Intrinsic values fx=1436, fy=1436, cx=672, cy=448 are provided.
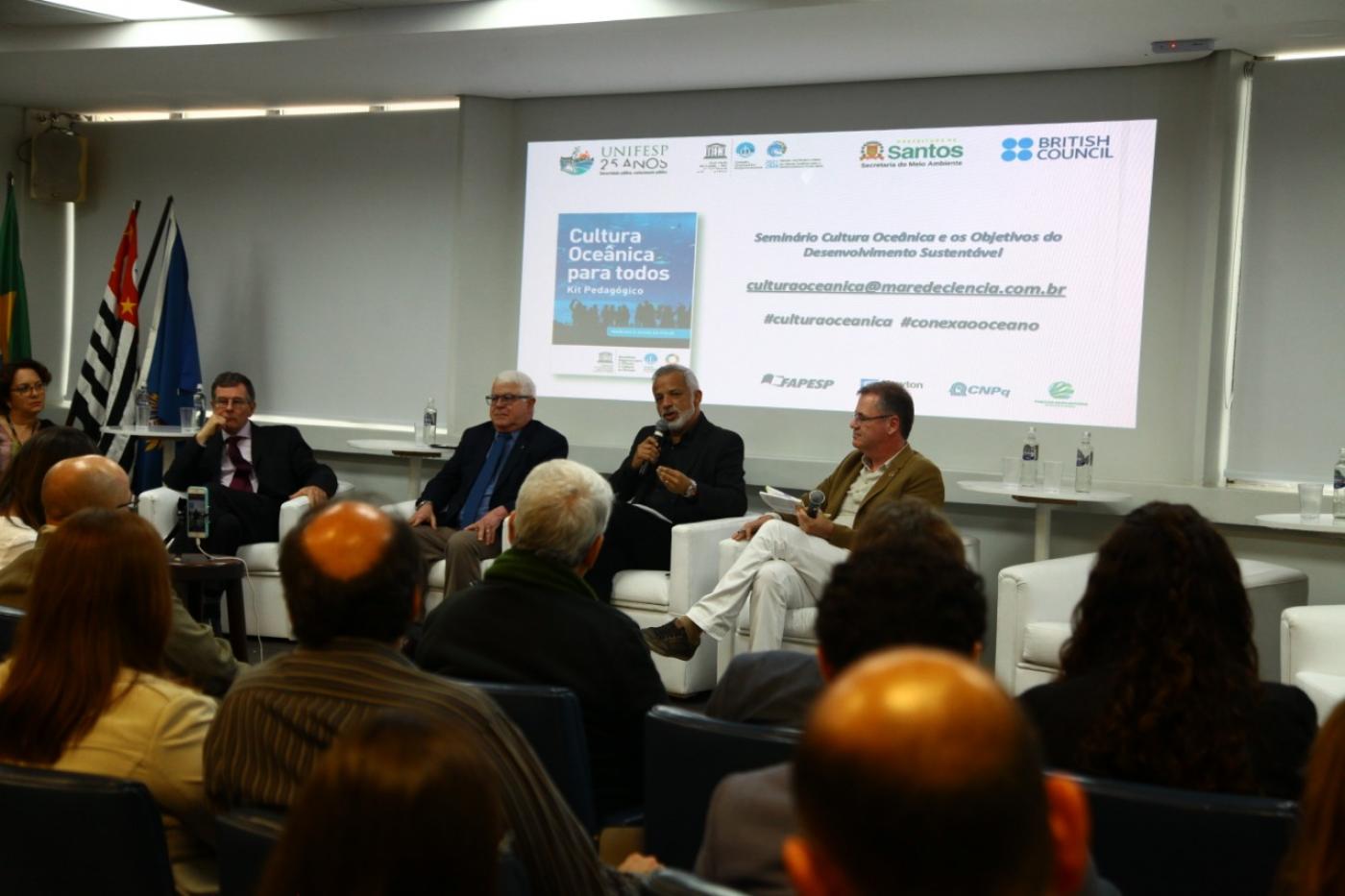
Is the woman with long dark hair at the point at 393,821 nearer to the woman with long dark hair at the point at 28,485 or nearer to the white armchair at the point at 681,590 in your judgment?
the woman with long dark hair at the point at 28,485

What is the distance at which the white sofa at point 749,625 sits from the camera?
219 inches

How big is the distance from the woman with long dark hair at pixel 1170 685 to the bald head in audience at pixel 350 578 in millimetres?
1000

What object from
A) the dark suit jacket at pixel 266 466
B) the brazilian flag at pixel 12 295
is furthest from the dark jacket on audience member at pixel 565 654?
the brazilian flag at pixel 12 295

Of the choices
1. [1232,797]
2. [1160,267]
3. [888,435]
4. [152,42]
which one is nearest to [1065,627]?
[888,435]

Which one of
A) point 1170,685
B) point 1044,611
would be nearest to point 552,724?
point 1170,685

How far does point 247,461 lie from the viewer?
274 inches

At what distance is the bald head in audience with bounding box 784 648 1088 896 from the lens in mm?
779

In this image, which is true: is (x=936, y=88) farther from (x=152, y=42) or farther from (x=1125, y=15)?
(x=152, y=42)

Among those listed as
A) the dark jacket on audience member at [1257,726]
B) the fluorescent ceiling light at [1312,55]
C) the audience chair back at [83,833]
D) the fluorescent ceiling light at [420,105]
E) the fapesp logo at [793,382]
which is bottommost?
the audience chair back at [83,833]

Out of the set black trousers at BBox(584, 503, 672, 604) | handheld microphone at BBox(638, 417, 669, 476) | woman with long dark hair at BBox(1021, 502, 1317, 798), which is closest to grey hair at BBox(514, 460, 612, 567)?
woman with long dark hair at BBox(1021, 502, 1317, 798)

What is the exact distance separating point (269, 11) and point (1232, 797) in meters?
5.82

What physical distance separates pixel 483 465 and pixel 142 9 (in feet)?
8.79

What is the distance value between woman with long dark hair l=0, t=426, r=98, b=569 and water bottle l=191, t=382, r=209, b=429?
3.56 metres

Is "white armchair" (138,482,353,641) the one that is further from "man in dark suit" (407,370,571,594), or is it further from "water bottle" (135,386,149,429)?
"water bottle" (135,386,149,429)
